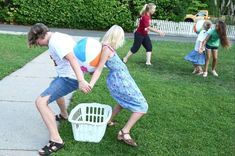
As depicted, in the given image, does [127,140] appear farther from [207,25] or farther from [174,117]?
[207,25]

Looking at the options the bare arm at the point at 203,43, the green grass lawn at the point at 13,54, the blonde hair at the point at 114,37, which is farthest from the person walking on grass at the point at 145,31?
the blonde hair at the point at 114,37

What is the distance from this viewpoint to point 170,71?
9820 mm

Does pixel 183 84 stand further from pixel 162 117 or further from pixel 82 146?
pixel 82 146

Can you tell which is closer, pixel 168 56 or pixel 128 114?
pixel 128 114

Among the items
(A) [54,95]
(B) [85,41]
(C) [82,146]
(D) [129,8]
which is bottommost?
(D) [129,8]

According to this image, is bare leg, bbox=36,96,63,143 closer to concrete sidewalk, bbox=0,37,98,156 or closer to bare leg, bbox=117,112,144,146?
concrete sidewalk, bbox=0,37,98,156

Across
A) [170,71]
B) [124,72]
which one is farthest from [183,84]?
[124,72]

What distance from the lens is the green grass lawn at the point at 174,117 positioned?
15.7 ft

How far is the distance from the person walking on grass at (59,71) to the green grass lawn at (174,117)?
0.22 metres

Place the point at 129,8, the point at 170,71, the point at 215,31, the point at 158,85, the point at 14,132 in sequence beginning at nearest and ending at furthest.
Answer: the point at 14,132
the point at 158,85
the point at 215,31
the point at 170,71
the point at 129,8

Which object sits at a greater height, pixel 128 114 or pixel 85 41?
pixel 85 41

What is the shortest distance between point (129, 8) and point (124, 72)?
16.4 m

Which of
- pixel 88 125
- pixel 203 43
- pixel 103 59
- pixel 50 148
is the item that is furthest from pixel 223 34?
pixel 50 148

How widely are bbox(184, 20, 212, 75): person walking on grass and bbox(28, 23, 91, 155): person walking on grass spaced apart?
494cm
